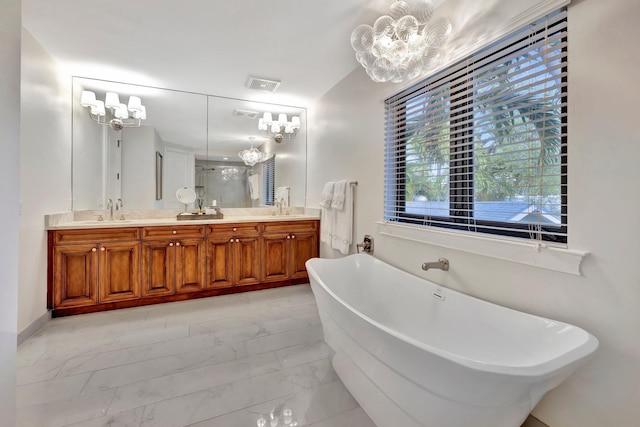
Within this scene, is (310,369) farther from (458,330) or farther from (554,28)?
(554,28)

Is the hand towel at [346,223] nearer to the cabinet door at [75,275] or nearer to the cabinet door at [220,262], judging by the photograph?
the cabinet door at [220,262]

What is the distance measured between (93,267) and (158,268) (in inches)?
20.9

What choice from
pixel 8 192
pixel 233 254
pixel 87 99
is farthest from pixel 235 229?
pixel 8 192

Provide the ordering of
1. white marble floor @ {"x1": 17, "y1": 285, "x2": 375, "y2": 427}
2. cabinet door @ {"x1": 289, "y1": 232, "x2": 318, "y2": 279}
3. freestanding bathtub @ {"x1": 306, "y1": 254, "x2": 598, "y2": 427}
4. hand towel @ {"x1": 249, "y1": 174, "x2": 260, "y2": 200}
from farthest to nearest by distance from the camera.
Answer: hand towel @ {"x1": 249, "y1": 174, "x2": 260, "y2": 200}, cabinet door @ {"x1": 289, "y1": 232, "x2": 318, "y2": 279}, white marble floor @ {"x1": 17, "y1": 285, "x2": 375, "y2": 427}, freestanding bathtub @ {"x1": 306, "y1": 254, "x2": 598, "y2": 427}

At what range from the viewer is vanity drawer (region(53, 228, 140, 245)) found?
96.4 inches

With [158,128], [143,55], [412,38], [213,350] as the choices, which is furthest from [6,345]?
[158,128]

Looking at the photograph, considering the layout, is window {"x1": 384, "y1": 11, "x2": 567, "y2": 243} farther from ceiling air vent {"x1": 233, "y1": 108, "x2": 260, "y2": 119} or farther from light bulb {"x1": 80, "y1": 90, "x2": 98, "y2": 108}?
light bulb {"x1": 80, "y1": 90, "x2": 98, "y2": 108}

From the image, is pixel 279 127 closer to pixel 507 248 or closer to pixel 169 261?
pixel 169 261

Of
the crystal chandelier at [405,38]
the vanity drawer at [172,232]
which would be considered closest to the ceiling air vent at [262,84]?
the crystal chandelier at [405,38]

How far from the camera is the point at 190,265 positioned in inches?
116

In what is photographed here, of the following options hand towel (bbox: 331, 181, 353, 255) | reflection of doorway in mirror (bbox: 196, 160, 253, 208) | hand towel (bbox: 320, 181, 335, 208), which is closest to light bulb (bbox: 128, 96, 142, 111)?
reflection of doorway in mirror (bbox: 196, 160, 253, 208)

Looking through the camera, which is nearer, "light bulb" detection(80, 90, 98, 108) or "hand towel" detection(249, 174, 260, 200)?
"light bulb" detection(80, 90, 98, 108)

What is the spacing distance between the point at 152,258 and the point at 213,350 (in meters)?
1.34

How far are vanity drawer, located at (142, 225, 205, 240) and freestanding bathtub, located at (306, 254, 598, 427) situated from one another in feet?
5.16
